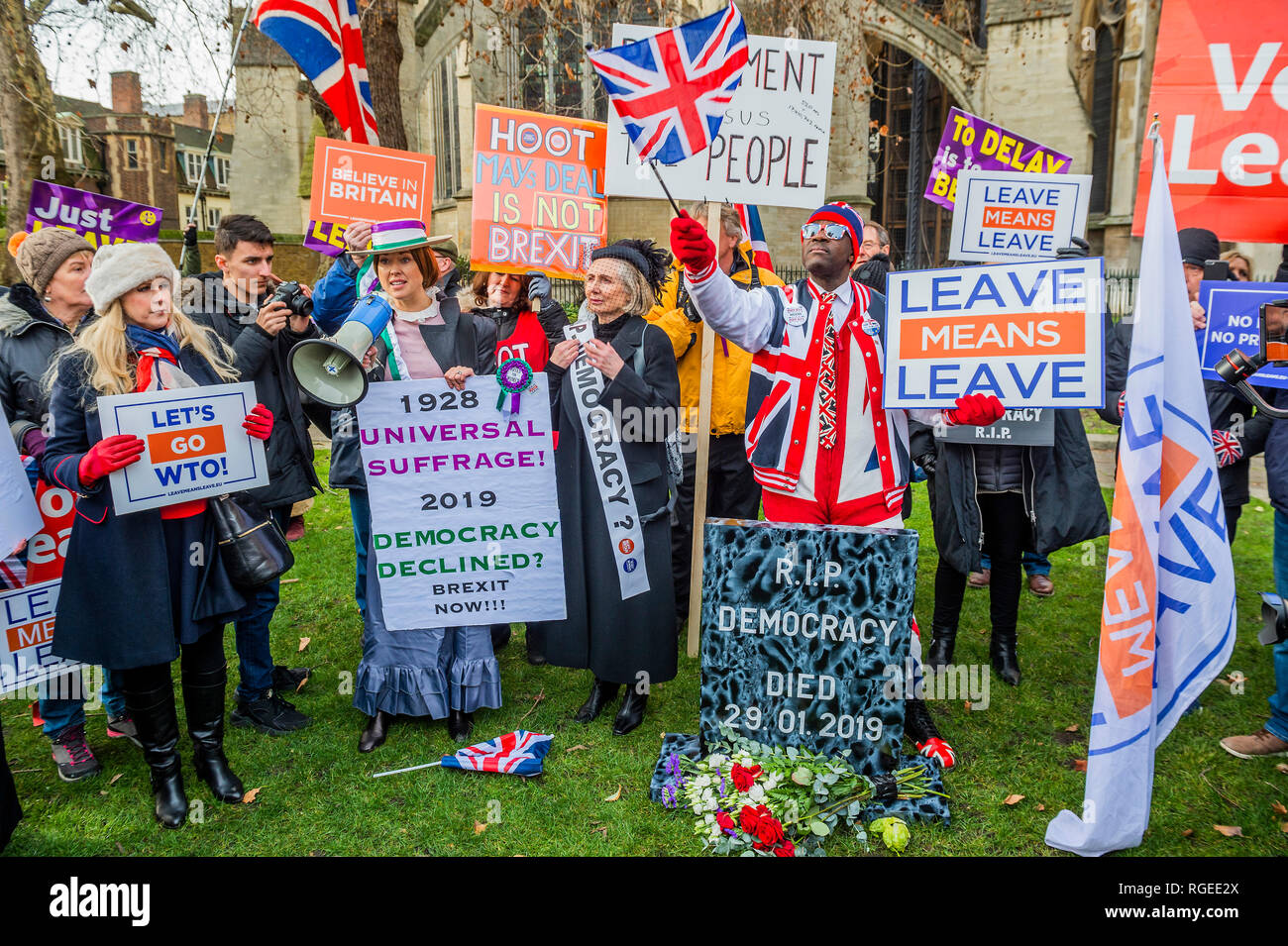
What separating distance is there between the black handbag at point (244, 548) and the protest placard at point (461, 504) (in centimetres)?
58

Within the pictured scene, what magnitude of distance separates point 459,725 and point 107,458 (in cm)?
195

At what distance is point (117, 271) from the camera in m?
3.38

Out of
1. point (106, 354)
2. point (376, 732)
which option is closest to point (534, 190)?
point (106, 354)

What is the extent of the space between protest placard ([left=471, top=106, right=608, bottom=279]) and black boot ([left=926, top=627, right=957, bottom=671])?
2873mm

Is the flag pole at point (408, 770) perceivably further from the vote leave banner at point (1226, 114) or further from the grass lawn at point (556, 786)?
the vote leave banner at point (1226, 114)

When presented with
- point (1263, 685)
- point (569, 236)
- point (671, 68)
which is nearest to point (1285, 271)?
point (1263, 685)

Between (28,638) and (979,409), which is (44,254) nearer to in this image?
(28,638)

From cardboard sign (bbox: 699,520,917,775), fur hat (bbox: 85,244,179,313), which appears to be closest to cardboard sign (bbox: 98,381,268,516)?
fur hat (bbox: 85,244,179,313)

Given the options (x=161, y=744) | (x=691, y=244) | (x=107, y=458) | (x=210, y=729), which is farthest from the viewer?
(x=210, y=729)

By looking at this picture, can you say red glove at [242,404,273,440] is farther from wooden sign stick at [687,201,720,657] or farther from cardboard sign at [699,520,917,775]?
wooden sign stick at [687,201,720,657]

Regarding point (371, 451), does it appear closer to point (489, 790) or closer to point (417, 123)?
point (489, 790)

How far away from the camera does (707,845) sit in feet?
11.2

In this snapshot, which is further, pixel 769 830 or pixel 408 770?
pixel 408 770
